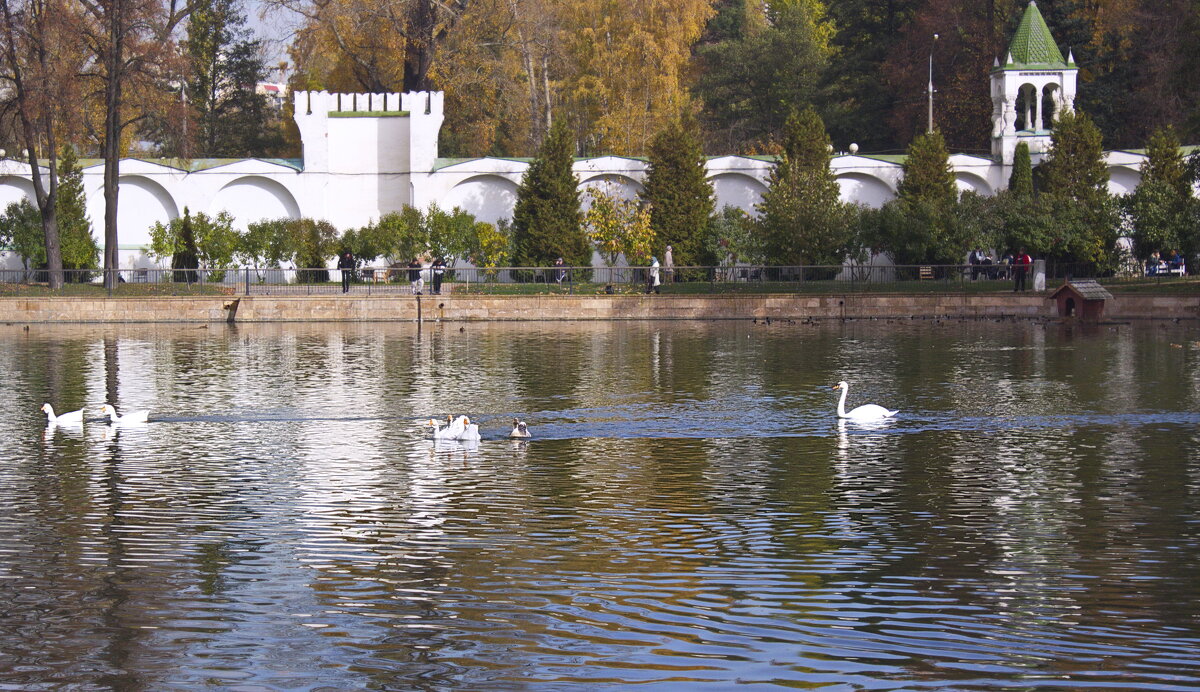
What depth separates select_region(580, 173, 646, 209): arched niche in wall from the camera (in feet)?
Answer: 158

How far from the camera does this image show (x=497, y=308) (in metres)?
39.7

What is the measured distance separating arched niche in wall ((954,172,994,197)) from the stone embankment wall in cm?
1091

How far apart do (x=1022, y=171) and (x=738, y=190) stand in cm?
925

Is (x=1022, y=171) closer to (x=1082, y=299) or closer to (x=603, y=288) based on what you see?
(x=1082, y=299)

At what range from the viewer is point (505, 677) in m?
7.91

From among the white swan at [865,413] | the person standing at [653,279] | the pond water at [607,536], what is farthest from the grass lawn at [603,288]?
the white swan at [865,413]

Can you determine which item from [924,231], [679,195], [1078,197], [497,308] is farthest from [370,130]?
[1078,197]


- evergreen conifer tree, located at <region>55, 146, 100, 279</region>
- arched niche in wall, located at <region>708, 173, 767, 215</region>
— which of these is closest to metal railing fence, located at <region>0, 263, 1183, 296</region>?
evergreen conifer tree, located at <region>55, 146, 100, 279</region>

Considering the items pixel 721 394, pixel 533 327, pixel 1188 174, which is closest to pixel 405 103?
pixel 533 327

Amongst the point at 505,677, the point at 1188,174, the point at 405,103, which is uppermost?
the point at 405,103

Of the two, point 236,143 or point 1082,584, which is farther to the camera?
point 236,143

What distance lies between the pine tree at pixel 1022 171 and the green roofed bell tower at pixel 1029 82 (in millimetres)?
1248

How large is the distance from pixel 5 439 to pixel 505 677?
10965 millimetres

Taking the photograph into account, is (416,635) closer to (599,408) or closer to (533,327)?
(599,408)
